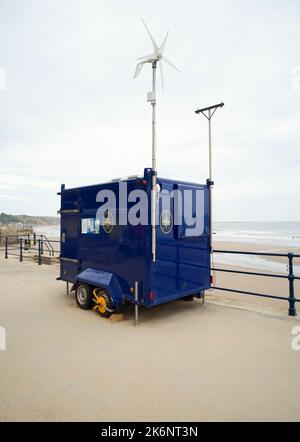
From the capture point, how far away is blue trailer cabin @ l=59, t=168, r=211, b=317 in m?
4.86

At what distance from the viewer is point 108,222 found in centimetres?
542

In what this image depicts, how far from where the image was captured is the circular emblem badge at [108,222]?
17.6 feet

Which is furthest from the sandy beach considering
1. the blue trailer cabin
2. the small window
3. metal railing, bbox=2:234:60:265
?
metal railing, bbox=2:234:60:265

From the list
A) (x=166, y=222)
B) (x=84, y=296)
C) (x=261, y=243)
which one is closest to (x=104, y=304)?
(x=84, y=296)

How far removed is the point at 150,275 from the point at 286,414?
8.72 feet

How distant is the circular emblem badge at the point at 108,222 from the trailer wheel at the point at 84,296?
1.31 metres

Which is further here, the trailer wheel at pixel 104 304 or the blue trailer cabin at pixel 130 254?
the trailer wheel at pixel 104 304

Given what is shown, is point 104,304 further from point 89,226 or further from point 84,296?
point 89,226

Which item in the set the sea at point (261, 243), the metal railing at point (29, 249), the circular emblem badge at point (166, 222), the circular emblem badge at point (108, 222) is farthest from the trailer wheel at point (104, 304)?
the metal railing at point (29, 249)

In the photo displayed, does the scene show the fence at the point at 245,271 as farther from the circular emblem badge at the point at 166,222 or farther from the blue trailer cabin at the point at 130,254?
the circular emblem badge at the point at 166,222

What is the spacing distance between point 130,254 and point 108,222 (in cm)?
84

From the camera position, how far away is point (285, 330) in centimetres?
452
